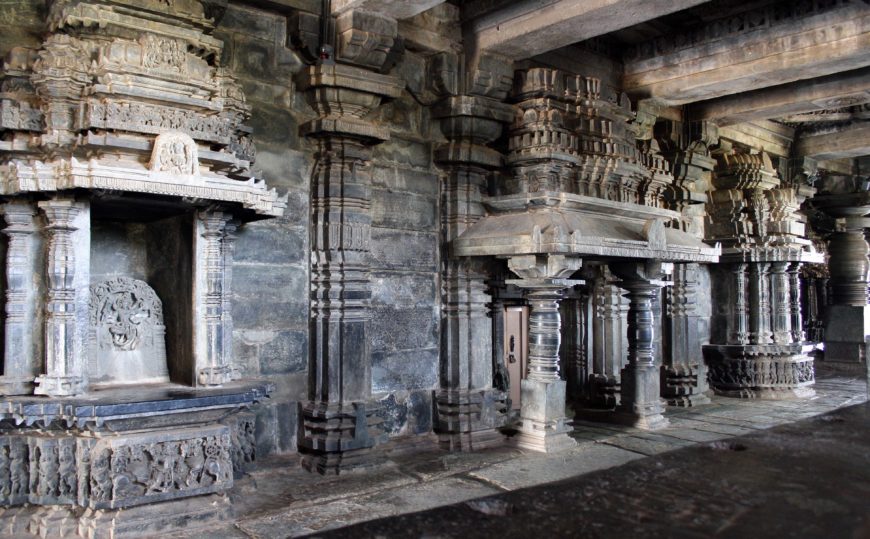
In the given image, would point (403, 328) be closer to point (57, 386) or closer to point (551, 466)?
point (551, 466)

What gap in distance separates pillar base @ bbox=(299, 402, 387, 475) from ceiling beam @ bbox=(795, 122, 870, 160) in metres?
9.12

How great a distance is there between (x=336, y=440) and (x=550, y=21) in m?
4.10

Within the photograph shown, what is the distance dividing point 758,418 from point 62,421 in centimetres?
755

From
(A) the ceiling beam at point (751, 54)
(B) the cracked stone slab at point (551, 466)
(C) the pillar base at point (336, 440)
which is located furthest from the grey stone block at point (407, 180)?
(A) the ceiling beam at point (751, 54)

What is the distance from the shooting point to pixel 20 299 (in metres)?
4.59

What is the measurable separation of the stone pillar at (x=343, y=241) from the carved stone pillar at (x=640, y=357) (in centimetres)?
314

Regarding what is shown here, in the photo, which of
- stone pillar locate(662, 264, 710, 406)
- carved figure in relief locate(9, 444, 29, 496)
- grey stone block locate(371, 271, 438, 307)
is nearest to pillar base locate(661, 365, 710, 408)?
stone pillar locate(662, 264, 710, 406)

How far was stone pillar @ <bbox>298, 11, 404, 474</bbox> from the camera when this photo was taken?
603 cm

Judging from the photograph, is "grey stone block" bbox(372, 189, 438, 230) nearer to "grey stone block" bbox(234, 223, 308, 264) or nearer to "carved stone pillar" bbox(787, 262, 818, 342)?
"grey stone block" bbox(234, 223, 308, 264)

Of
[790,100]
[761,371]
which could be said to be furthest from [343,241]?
[761,371]

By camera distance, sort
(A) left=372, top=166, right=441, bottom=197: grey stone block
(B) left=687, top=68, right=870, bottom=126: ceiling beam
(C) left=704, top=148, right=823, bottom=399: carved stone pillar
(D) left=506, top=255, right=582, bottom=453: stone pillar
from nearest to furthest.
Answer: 1. (D) left=506, top=255, right=582, bottom=453: stone pillar
2. (A) left=372, top=166, right=441, bottom=197: grey stone block
3. (B) left=687, top=68, right=870, bottom=126: ceiling beam
4. (C) left=704, top=148, right=823, bottom=399: carved stone pillar

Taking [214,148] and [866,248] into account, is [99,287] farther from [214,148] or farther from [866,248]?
[866,248]

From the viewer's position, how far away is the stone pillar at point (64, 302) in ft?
14.5

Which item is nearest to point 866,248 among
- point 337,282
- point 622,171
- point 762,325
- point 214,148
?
point 762,325
